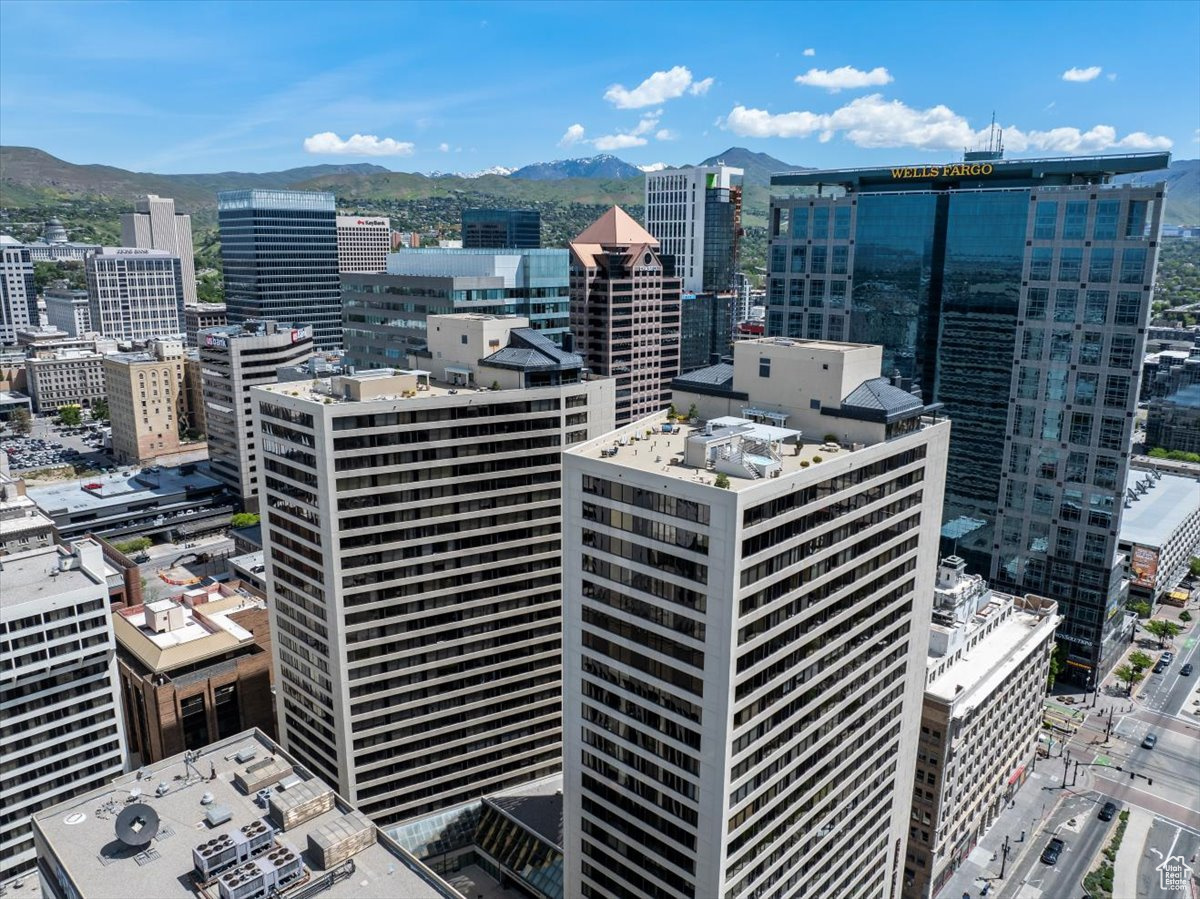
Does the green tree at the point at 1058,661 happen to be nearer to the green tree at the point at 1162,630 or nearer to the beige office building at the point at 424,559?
the green tree at the point at 1162,630

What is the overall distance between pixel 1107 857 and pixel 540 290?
150m

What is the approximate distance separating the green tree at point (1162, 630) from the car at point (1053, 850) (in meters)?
82.8

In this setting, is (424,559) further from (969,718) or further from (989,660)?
(989,660)

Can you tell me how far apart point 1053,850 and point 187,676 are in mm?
130825

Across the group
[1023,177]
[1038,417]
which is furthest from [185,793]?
[1023,177]

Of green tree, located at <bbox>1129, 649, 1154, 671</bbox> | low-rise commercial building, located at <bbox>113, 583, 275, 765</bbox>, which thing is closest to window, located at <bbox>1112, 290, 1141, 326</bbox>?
green tree, located at <bbox>1129, 649, 1154, 671</bbox>

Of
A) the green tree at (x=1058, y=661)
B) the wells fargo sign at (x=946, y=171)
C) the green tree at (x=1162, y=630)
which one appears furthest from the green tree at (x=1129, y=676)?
the wells fargo sign at (x=946, y=171)

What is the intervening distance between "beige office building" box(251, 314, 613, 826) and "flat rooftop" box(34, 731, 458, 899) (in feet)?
56.9

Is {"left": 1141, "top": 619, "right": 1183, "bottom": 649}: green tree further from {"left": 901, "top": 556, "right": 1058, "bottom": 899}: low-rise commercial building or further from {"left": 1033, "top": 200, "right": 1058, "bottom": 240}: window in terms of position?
{"left": 1033, "top": 200, "right": 1058, "bottom": 240}: window

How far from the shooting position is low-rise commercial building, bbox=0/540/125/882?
103562 millimetres

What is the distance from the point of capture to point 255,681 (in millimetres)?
124812

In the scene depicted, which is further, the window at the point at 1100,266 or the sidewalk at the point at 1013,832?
the window at the point at 1100,266

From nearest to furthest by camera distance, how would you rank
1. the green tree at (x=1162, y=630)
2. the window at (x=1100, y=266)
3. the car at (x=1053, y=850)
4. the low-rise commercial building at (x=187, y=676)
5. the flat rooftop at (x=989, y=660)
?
the low-rise commercial building at (x=187, y=676)
the flat rooftop at (x=989, y=660)
the car at (x=1053, y=850)
the window at (x=1100, y=266)
the green tree at (x=1162, y=630)

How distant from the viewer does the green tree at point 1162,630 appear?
192 m
